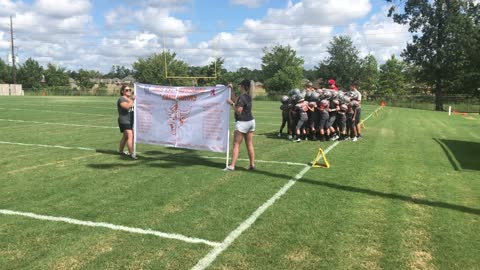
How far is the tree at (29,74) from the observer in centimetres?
9112

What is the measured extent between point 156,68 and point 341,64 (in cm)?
3290

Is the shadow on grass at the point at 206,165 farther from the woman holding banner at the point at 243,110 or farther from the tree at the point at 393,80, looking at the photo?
the tree at the point at 393,80

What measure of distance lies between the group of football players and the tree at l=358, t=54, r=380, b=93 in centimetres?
6205

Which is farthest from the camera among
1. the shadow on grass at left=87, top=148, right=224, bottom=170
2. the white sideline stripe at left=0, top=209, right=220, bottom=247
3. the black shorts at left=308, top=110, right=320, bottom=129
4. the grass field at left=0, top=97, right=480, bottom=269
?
the black shorts at left=308, top=110, right=320, bottom=129

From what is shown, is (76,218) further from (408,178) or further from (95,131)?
(95,131)

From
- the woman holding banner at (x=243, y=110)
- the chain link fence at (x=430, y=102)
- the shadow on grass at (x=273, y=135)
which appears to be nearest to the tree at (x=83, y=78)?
the chain link fence at (x=430, y=102)

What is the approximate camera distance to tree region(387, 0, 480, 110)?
5125 centimetres

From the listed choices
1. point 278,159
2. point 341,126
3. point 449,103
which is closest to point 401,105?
point 449,103

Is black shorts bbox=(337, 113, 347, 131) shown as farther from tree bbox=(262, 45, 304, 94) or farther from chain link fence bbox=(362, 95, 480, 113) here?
tree bbox=(262, 45, 304, 94)

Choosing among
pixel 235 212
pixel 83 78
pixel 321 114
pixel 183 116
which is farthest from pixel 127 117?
pixel 83 78

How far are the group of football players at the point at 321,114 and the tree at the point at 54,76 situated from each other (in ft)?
300

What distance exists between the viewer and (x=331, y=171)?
8.75 m

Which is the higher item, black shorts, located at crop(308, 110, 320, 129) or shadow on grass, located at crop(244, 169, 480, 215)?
black shorts, located at crop(308, 110, 320, 129)

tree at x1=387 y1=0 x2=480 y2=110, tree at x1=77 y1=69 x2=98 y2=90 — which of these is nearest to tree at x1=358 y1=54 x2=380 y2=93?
tree at x1=387 y1=0 x2=480 y2=110
